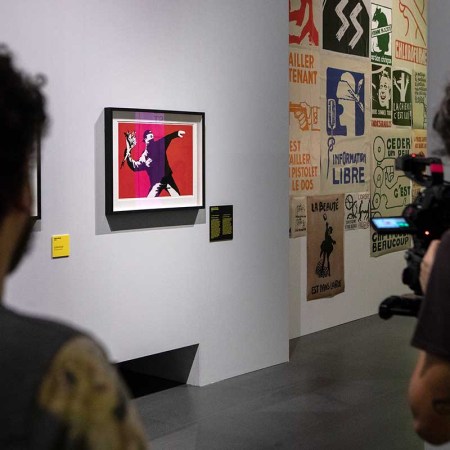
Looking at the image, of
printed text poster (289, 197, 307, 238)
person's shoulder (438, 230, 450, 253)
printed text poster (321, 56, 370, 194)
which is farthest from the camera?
printed text poster (321, 56, 370, 194)

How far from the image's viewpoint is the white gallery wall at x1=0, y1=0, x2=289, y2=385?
4.50 m

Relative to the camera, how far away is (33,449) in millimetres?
778

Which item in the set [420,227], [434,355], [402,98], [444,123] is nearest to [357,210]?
[402,98]

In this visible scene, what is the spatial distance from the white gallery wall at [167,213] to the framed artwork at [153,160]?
0.23 ft

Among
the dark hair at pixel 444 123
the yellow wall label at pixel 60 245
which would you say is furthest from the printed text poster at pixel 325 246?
the dark hair at pixel 444 123

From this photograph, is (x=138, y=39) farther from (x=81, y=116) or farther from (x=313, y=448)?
(x=313, y=448)

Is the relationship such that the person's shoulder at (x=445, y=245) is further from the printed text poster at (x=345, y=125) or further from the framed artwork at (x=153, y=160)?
the printed text poster at (x=345, y=125)

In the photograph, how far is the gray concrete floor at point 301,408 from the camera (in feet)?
14.1

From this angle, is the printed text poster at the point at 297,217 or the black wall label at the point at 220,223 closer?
the black wall label at the point at 220,223

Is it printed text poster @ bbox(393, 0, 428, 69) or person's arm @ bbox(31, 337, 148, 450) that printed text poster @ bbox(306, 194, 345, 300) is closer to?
printed text poster @ bbox(393, 0, 428, 69)

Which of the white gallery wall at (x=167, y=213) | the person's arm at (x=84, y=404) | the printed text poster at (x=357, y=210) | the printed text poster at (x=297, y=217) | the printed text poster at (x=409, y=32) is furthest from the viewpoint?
the printed text poster at (x=409, y=32)

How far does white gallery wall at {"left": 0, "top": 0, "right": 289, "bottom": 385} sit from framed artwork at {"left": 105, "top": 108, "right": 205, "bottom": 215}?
70mm

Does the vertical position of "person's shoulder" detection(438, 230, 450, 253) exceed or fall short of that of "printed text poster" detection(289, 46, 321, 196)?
it falls short

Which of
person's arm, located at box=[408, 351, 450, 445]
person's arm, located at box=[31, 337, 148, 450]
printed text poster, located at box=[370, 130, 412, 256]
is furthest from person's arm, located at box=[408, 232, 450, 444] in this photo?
printed text poster, located at box=[370, 130, 412, 256]
